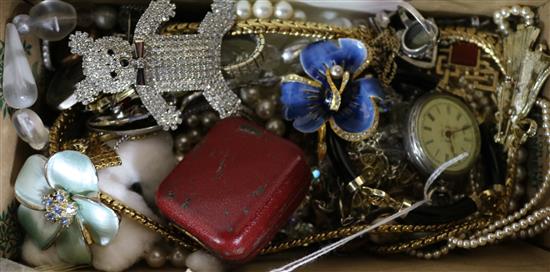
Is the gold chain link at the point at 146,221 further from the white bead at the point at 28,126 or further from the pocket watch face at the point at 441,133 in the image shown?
the pocket watch face at the point at 441,133

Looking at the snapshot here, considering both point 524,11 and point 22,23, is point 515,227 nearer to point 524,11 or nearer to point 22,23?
point 524,11

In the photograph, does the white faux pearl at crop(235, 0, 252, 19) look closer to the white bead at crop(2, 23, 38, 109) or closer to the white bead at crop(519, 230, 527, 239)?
the white bead at crop(2, 23, 38, 109)

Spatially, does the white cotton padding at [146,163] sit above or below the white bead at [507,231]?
below

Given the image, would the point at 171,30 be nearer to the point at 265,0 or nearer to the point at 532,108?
the point at 265,0

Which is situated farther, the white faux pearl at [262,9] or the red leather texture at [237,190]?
the white faux pearl at [262,9]

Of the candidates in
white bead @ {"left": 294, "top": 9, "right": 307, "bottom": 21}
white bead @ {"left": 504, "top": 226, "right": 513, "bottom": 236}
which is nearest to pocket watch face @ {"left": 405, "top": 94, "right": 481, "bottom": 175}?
white bead @ {"left": 504, "top": 226, "right": 513, "bottom": 236}

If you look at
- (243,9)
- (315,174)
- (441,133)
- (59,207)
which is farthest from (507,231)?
(59,207)

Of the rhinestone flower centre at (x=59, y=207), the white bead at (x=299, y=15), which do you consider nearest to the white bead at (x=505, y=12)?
the white bead at (x=299, y=15)
